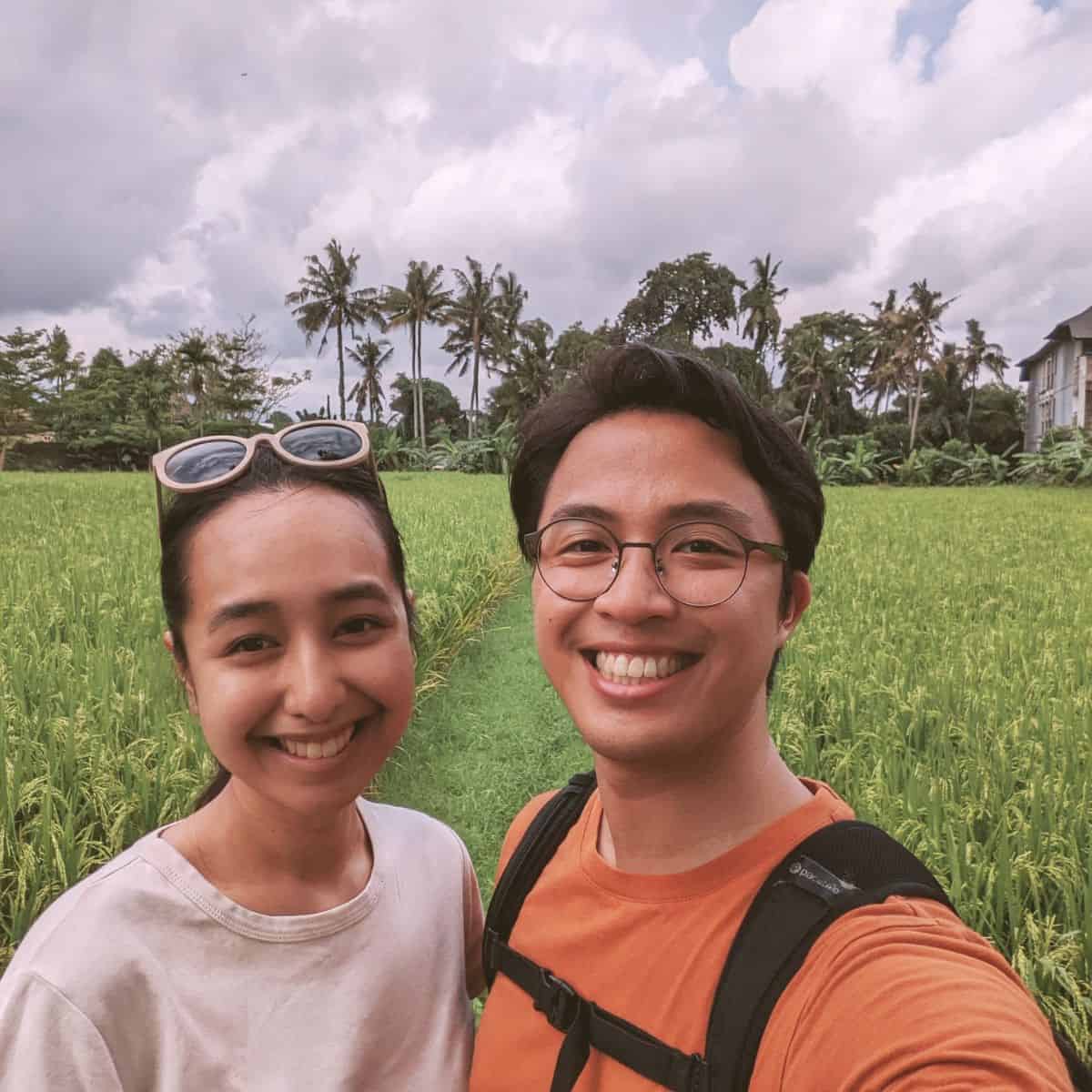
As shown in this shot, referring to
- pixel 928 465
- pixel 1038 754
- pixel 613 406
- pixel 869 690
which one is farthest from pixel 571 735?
pixel 928 465

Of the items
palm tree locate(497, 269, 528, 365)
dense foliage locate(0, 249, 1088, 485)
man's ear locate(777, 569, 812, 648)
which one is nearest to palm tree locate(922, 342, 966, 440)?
dense foliage locate(0, 249, 1088, 485)

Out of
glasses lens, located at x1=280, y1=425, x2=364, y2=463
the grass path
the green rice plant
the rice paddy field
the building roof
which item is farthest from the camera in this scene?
the building roof

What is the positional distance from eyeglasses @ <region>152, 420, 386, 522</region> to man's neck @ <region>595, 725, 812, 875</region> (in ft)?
2.18

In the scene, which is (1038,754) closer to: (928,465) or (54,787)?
(54,787)

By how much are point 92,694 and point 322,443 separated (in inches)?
107

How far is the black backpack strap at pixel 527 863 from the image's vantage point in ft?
4.33

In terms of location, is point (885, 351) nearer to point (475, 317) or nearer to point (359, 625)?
point (475, 317)

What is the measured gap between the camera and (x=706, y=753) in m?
1.18

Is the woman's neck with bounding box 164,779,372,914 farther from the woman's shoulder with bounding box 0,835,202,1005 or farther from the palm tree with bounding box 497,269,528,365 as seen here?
the palm tree with bounding box 497,269,528,365

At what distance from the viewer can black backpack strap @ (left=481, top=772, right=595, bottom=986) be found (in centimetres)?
132

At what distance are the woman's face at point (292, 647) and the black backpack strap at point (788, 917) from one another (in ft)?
1.91

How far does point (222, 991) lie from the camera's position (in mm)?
1086

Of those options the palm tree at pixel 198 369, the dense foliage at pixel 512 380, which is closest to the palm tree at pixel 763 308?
the dense foliage at pixel 512 380

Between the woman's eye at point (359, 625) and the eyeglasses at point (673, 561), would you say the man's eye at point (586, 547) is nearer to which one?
the eyeglasses at point (673, 561)
